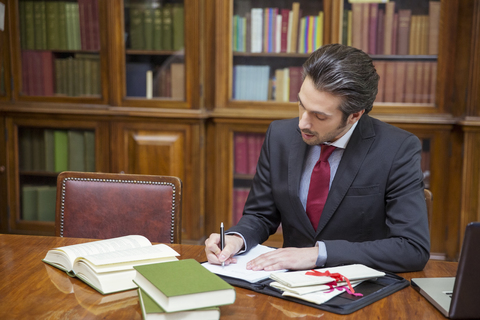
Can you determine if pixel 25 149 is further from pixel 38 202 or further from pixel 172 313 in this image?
pixel 172 313

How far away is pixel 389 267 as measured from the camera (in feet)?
4.14

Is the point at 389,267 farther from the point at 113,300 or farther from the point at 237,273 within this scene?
the point at 113,300

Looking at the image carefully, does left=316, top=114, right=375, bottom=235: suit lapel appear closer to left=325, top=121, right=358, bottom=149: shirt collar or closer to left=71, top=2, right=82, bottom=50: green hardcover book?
left=325, top=121, right=358, bottom=149: shirt collar

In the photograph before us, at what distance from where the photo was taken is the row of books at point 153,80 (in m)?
3.16

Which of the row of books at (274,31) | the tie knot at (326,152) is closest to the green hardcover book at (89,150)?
the row of books at (274,31)

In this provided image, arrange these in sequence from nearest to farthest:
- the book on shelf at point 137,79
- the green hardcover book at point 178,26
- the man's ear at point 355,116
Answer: the man's ear at point 355,116 < the green hardcover book at point 178,26 < the book on shelf at point 137,79

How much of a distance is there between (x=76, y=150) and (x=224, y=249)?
7.68 ft

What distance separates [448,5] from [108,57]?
2.09m

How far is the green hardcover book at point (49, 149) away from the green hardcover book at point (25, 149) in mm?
105

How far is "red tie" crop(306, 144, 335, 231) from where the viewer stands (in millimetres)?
1574

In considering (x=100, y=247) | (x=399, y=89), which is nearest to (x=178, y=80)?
(x=399, y=89)

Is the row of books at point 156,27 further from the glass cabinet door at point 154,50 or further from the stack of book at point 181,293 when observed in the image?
the stack of book at point 181,293

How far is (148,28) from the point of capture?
3182mm

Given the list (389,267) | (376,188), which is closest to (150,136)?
(376,188)
